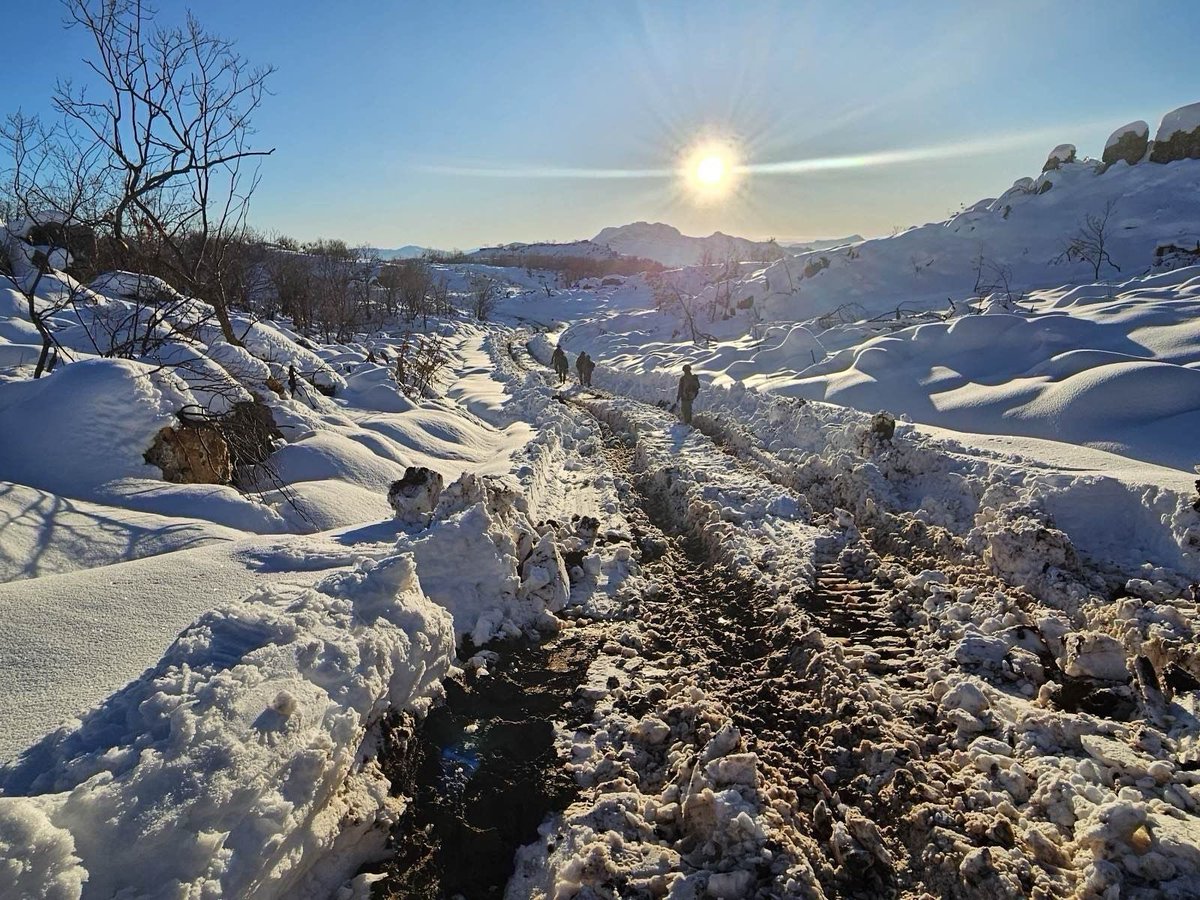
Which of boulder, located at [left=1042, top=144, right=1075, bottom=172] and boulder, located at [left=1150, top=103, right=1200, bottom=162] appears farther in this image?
boulder, located at [left=1042, top=144, right=1075, bottom=172]

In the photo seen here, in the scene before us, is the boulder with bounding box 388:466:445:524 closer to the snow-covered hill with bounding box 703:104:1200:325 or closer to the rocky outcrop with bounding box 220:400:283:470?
the rocky outcrop with bounding box 220:400:283:470

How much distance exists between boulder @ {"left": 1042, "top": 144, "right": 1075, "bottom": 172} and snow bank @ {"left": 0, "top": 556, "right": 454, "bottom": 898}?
4481 cm

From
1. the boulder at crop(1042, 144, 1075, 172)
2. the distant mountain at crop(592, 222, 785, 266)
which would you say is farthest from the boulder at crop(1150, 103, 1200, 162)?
the distant mountain at crop(592, 222, 785, 266)

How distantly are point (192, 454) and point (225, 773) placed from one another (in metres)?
5.36

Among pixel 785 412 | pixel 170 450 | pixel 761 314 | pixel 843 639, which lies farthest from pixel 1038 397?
pixel 761 314

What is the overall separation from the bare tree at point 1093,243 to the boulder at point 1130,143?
6352mm

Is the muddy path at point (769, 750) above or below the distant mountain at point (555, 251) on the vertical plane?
below

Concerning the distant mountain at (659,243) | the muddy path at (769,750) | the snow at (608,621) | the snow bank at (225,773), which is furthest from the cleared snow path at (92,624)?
the distant mountain at (659,243)

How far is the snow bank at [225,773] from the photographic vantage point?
1928 mm

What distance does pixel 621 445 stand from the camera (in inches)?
453

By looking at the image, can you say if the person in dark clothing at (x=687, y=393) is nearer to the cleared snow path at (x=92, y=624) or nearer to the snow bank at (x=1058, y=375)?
the snow bank at (x=1058, y=375)

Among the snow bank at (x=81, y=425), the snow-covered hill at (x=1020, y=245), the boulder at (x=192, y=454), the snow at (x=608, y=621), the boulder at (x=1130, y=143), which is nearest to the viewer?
the snow at (x=608, y=621)

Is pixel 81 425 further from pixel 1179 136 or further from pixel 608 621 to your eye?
pixel 1179 136

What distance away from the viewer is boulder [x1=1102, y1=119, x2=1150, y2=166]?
3117cm
